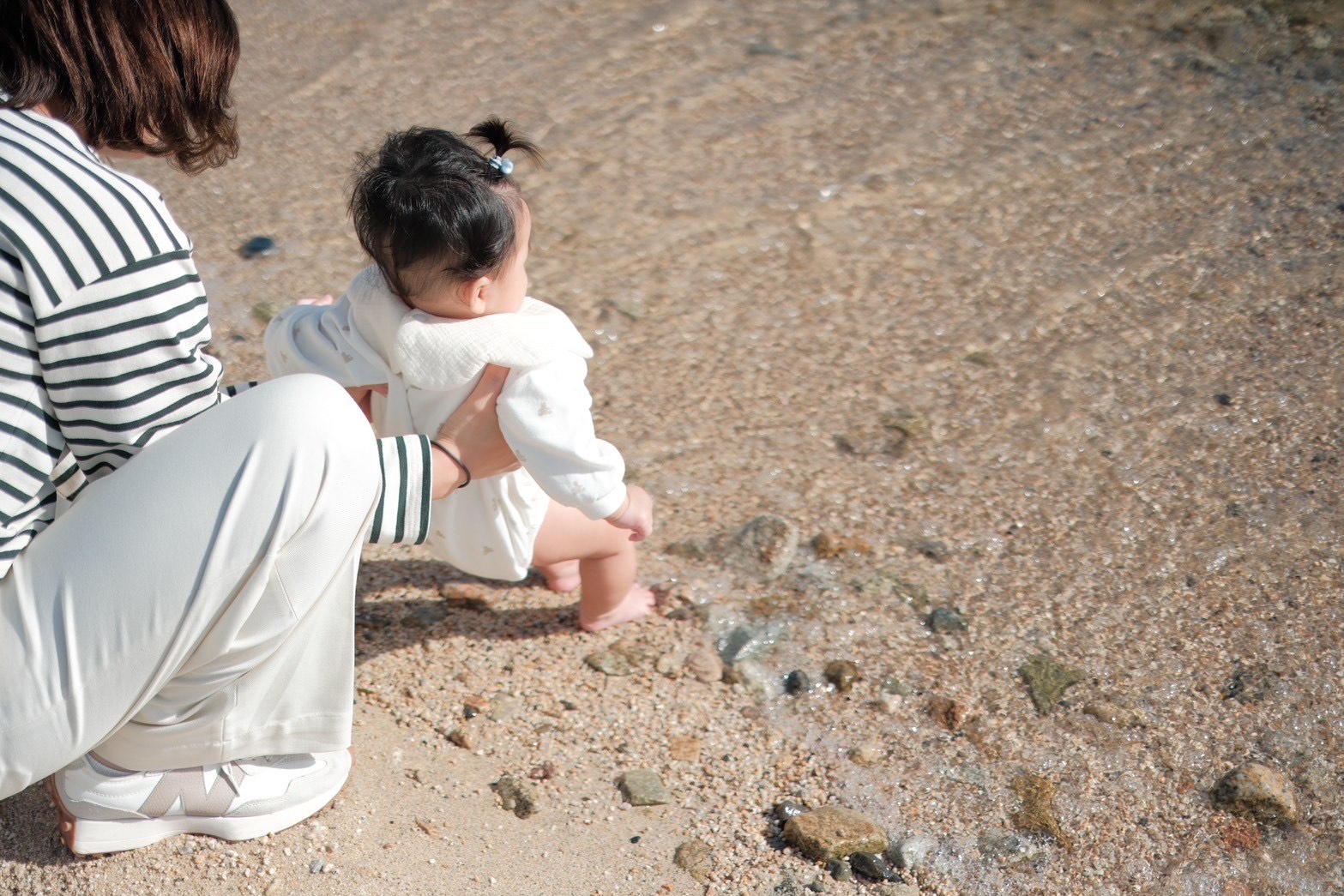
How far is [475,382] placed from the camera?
220 centimetres

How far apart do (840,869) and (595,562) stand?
765 millimetres

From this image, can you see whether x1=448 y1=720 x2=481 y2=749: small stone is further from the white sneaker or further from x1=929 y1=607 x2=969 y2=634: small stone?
x1=929 y1=607 x2=969 y2=634: small stone

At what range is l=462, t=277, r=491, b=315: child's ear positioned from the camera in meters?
2.15

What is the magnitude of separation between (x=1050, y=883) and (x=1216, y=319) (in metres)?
2.01

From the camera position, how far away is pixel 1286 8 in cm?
521

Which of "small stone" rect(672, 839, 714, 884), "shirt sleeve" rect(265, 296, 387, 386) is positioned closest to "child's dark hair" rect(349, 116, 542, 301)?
"shirt sleeve" rect(265, 296, 387, 386)

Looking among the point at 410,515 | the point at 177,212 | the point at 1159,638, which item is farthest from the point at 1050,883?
the point at 177,212

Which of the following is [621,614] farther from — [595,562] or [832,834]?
[832,834]

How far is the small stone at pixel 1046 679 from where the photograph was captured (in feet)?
8.14

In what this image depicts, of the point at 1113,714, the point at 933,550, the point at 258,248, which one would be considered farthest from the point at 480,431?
the point at 258,248

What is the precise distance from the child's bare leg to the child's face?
1.37 feet

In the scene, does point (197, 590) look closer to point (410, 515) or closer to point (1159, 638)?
point (410, 515)

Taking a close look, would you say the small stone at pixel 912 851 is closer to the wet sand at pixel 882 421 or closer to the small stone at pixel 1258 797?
the wet sand at pixel 882 421

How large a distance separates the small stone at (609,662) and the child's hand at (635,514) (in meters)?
0.36
